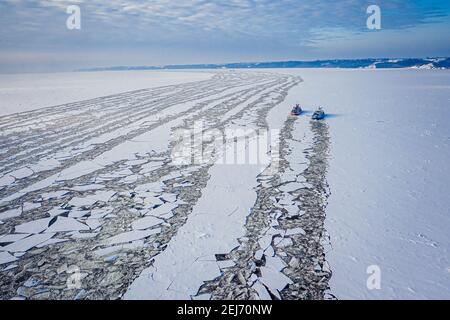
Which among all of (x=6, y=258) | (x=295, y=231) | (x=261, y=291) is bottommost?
(x=261, y=291)

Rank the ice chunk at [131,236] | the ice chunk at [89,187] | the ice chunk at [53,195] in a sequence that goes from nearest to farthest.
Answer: the ice chunk at [131,236] < the ice chunk at [53,195] < the ice chunk at [89,187]

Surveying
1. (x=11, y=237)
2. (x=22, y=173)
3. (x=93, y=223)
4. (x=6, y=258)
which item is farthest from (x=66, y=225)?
(x=22, y=173)

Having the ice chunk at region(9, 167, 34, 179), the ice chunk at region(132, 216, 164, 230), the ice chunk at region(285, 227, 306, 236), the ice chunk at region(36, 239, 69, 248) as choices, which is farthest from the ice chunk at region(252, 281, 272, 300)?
the ice chunk at region(9, 167, 34, 179)

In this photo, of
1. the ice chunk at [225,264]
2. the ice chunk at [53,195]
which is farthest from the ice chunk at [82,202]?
the ice chunk at [225,264]

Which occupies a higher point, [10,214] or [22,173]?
[22,173]

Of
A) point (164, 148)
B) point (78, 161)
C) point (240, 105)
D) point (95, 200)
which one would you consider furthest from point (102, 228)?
point (240, 105)

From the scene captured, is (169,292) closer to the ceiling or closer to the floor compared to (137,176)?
Answer: closer to the floor

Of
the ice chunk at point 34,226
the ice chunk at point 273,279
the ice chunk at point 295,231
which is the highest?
the ice chunk at point 34,226

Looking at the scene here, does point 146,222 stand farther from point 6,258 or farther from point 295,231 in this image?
point 295,231

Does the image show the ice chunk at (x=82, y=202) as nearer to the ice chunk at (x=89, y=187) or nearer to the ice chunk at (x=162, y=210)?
the ice chunk at (x=89, y=187)
